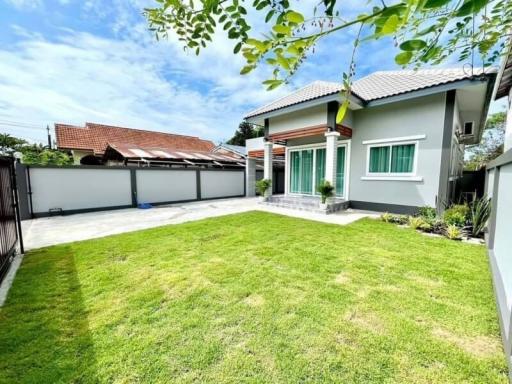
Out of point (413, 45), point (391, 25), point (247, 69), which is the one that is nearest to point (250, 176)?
point (247, 69)

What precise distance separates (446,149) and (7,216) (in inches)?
484

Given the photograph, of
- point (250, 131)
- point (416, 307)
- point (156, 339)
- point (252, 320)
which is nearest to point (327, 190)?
point (416, 307)

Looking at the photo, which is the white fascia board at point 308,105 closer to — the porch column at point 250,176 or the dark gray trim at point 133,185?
the porch column at point 250,176

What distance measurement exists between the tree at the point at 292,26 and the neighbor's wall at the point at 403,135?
8067 millimetres

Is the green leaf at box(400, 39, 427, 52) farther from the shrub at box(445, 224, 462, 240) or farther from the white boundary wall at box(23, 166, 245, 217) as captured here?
the white boundary wall at box(23, 166, 245, 217)

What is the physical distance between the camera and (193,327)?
2680 millimetres

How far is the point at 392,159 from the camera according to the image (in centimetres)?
921

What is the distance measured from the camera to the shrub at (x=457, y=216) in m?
6.64

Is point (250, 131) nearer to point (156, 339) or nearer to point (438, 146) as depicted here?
point (438, 146)

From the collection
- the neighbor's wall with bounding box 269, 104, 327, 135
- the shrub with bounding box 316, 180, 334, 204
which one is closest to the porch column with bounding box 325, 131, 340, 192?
the shrub with bounding box 316, 180, 334, 204

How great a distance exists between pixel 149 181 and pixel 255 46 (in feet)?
42.0

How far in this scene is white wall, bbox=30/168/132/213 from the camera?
9258 mm

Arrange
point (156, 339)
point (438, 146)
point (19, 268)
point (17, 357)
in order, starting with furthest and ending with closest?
point (438, 146) → point (19, 268) → point (156, 339) → point (17, 357)

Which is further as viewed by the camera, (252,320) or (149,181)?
(149,181)
